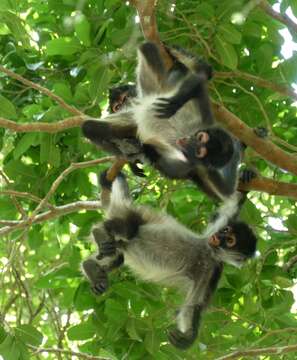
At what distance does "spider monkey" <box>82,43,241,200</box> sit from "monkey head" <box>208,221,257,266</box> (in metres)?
0.24

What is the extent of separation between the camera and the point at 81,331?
3.70 metres

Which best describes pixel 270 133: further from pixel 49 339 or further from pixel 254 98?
pixel 49 339

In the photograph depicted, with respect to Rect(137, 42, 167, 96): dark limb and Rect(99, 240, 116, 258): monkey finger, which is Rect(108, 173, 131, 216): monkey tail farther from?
Rect(137, 42, 167, 96): dark limb

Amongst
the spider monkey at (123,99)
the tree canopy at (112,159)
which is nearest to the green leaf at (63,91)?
the tree canopy at (112,159)

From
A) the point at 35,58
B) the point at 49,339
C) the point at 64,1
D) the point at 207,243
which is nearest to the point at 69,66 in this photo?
the point at 35,58

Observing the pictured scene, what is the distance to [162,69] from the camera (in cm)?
377

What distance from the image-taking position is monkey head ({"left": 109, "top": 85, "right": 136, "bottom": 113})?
4094 millimetres

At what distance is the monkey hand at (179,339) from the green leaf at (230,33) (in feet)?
5.39

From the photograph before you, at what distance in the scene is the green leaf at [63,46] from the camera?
3477mm

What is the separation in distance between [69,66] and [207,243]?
4.73 ft

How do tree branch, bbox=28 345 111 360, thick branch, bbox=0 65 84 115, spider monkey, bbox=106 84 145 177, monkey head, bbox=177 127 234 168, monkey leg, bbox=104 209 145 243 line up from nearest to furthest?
thick branch, bbox=0 65 84 115 < tree branch, bbox=28 345 111 360 < monkey head, bbox=177 127 234 168 < monkey leg, bbox=104 209 145 243 < spider monkey, bbox=106 84 145 177

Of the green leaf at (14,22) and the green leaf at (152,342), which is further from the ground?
the green leaf at (14,22)

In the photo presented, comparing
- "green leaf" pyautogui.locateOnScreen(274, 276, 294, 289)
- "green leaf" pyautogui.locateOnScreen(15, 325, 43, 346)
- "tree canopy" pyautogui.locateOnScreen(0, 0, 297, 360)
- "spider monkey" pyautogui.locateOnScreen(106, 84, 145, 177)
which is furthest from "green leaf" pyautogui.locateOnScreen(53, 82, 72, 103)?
"green leaf" pyautogui.locateOnScreen(274, 276, 294, 289)

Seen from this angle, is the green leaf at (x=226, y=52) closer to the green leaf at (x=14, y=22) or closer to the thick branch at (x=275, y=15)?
the thick branch at (x=275, y=15)
